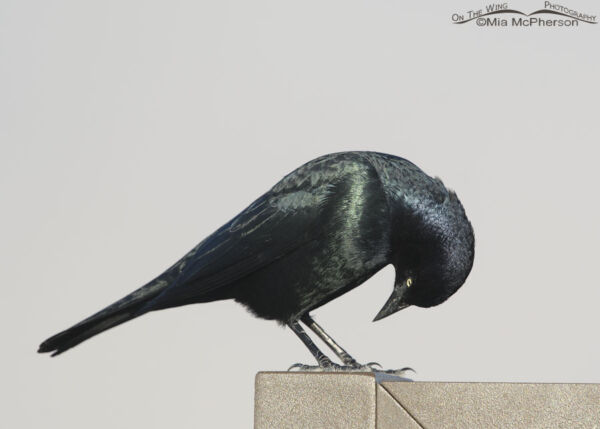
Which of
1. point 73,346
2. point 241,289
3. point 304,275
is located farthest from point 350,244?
point 73,346

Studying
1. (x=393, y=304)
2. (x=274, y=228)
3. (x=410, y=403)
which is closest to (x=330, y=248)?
(x=274, y=228)

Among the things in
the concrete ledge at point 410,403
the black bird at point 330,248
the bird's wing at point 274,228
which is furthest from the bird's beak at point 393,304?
the bird's wing at point 274,228

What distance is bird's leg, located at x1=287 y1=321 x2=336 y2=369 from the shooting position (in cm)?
419

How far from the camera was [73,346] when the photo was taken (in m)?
4.43

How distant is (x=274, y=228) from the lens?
14.0 ft

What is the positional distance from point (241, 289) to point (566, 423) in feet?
4.97

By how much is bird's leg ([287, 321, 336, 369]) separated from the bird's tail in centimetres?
67

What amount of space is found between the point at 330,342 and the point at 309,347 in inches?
4.8

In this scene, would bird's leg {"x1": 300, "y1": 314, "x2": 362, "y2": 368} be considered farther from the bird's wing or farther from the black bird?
the bird's wing

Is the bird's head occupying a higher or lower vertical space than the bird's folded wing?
lower

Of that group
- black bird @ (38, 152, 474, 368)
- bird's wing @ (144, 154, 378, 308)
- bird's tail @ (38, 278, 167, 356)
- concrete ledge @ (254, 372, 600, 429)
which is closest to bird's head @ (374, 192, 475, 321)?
black bird @ (38, 152, 474, 368)

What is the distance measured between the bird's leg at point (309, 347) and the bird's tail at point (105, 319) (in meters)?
0.67

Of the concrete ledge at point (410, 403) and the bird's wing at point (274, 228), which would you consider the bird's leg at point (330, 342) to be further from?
the bird's wing at point (274, 228)

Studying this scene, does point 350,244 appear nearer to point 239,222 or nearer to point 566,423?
point 239,222
